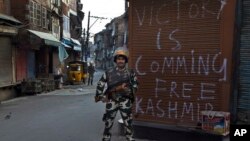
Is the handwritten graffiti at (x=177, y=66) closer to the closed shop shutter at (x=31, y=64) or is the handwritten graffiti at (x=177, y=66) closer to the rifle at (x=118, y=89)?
the rifle at (x=118, y=89)

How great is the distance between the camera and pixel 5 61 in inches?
999

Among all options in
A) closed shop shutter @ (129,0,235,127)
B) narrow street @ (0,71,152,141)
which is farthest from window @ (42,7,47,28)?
closed shop shutter @ (129,0,235,127)

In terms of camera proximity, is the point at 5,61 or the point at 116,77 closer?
the point at 116,77

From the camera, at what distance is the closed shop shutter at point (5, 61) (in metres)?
24.7

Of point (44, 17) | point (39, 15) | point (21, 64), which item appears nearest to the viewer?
point (21, 64)

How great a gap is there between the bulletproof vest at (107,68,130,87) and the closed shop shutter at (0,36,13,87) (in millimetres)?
16858

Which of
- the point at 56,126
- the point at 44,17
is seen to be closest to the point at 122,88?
the point at 56,126

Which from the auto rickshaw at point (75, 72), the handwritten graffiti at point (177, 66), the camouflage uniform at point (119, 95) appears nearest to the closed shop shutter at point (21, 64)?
the auto rickshaw at point (75, 72)

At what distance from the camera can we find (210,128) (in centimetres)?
866

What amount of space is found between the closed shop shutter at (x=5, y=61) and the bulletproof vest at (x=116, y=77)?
55.3 ft

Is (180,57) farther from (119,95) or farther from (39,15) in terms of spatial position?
(39,15)

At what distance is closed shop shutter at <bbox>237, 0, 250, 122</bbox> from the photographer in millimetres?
8578

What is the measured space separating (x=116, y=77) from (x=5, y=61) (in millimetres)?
18152

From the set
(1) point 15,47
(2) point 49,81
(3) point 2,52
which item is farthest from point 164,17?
(2) point 49,81
